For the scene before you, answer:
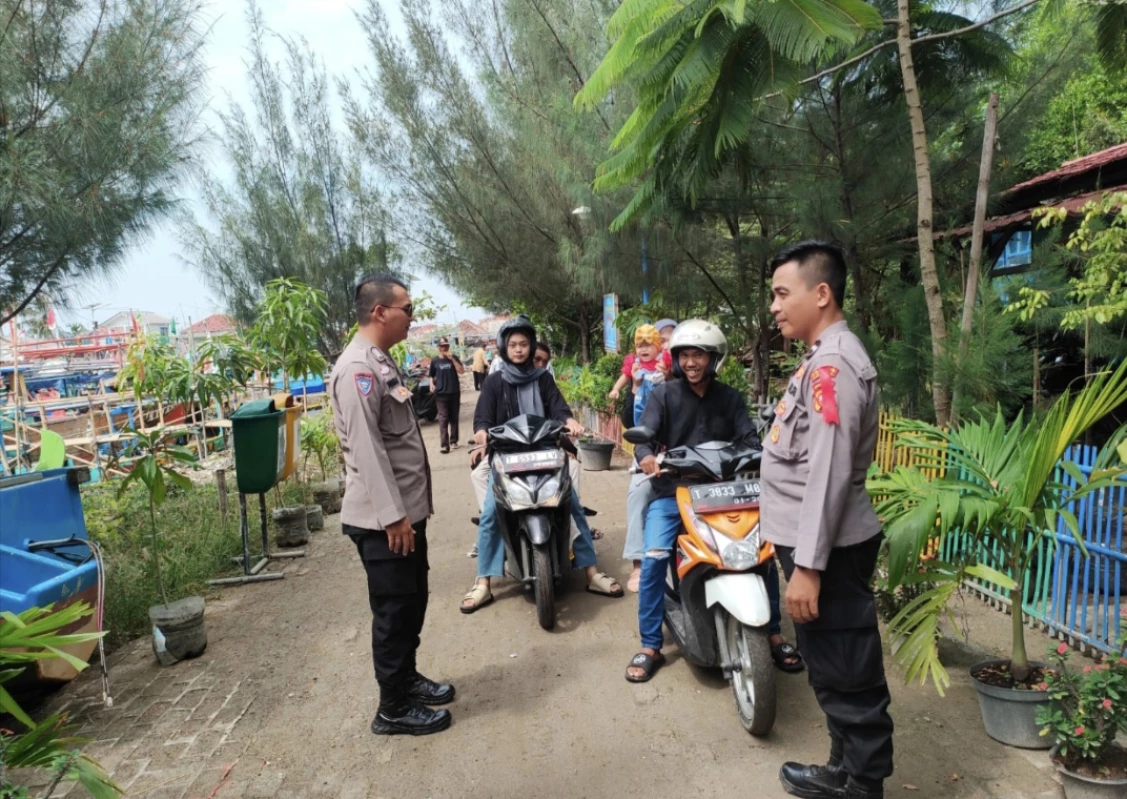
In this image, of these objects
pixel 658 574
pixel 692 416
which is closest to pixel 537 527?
pixel 658 574

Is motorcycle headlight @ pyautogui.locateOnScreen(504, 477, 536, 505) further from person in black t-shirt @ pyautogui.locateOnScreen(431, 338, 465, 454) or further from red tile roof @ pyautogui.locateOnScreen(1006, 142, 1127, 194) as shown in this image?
person in black t-shirt @ pyautogui.locateOnScreen(431, 338, 465, 454)

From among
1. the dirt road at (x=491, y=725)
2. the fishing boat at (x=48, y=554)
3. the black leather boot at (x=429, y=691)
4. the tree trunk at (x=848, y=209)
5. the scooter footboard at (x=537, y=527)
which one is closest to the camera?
the dirt road at (x=491, y=725)

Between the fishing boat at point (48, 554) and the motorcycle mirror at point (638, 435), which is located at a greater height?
the motorcycle mirror at point (638, 435)

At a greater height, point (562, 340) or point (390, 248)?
point (390, 248)

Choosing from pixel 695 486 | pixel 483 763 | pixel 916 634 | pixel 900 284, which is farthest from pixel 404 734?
pixel 900 284

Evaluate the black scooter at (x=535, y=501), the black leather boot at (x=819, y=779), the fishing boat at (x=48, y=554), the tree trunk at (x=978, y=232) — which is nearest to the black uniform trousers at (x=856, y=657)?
the black leather boot at (x=819, y=779)

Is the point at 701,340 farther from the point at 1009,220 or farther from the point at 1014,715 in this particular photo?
the point at 1009,220

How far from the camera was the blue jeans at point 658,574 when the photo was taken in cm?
338

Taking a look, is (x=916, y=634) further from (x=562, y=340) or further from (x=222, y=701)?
(x=562, y=340)

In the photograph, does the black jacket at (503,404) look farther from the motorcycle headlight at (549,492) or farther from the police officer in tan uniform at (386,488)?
the police officer in tan uniform at (386,488)

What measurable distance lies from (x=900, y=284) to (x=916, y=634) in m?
4.30

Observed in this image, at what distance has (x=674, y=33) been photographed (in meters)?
3.30

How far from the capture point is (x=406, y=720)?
3061mm

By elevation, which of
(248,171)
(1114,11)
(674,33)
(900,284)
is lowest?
(900,284)
